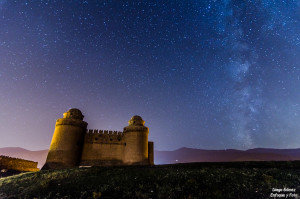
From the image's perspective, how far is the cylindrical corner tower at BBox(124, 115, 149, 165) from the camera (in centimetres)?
2734

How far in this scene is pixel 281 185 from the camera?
9672 millimetres

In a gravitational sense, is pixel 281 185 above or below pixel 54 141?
below

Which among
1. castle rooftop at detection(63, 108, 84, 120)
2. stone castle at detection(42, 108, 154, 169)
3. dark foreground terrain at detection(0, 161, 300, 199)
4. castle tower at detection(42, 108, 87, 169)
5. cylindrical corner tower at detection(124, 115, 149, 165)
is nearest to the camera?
dark foreground terrain at detection(0, 161, 300, 199)

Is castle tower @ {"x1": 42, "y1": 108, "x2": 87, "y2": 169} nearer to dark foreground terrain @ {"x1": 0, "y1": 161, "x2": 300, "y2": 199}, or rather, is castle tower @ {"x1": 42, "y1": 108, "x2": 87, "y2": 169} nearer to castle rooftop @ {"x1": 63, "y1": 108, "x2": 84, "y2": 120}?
castle rooftop @ {"x1": 63, "y1": 108, "x2": 84, "y2": 120}

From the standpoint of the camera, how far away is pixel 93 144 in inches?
1125

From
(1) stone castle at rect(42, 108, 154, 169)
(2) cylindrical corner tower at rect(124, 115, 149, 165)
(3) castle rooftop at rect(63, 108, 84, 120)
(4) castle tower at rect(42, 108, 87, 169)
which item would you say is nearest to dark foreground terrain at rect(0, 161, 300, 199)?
(4) castle tower at rect(42, 108, 87, 169)

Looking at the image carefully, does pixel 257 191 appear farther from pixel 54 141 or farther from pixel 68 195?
pixel 54 141

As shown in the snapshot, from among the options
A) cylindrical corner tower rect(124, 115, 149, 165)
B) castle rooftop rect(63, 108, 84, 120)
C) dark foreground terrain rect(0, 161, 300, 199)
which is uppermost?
castle rooftop rect(63, 108, 84, 120)

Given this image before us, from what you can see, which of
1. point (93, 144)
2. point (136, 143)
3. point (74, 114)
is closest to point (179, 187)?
point (136, 143)

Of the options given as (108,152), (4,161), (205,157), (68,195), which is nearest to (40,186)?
(68,195)

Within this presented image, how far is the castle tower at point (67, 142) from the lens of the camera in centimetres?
2462

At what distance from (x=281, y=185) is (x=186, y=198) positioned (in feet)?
18.6

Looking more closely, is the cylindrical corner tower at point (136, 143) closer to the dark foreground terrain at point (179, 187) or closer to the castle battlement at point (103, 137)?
the castle battlement at point (103, 137)

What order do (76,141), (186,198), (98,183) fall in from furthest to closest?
(76,141), (98,183), (186,198)
